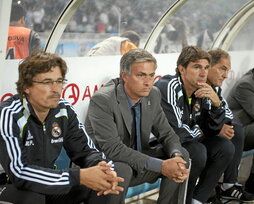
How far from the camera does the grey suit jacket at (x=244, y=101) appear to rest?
6020 millimetres

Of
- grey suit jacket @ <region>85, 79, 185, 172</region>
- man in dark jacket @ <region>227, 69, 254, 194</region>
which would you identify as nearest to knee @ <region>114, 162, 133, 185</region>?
grey suit jacket @ <region>85, 79, 185, 172</region>

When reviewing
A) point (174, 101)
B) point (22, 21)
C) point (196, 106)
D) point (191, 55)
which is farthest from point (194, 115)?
point (22, 21)

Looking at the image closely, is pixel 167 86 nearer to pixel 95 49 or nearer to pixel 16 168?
pixel 95 49

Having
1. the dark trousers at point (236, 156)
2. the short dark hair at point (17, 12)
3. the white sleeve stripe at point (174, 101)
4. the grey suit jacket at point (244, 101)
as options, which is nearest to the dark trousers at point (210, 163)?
the white sleeve stripe at point (174, 101)

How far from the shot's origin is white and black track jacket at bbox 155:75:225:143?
473 centimetres

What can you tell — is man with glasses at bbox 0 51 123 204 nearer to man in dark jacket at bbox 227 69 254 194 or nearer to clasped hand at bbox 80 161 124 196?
clasped hand at bbox 80 161 124 196

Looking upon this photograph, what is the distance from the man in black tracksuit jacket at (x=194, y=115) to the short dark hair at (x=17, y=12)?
54.2 inches

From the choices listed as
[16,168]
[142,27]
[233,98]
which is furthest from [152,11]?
[16,168]

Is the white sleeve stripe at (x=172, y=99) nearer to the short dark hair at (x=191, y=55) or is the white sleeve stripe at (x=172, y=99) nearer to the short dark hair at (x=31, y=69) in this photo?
the short dark hair at (x=191, y=55)

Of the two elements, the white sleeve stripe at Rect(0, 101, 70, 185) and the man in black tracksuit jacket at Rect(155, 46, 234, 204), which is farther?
the man in black tracksuit jacket at Rect(155, 46, 234, 204)

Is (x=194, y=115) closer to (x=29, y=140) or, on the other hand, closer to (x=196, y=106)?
(x=196, y=106)

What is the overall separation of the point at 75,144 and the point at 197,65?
172cm

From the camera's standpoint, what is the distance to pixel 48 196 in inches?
137

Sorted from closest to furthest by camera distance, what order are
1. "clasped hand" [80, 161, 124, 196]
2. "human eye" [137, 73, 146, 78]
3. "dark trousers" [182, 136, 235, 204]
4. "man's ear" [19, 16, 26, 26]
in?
"clasped hand" [80, 161, 124, 196]
"human eye" [137, 73, 146, 78]
"man's ear" [19, 16, 26, 26]
"dark trousers" [182, 136, 235, 204]
